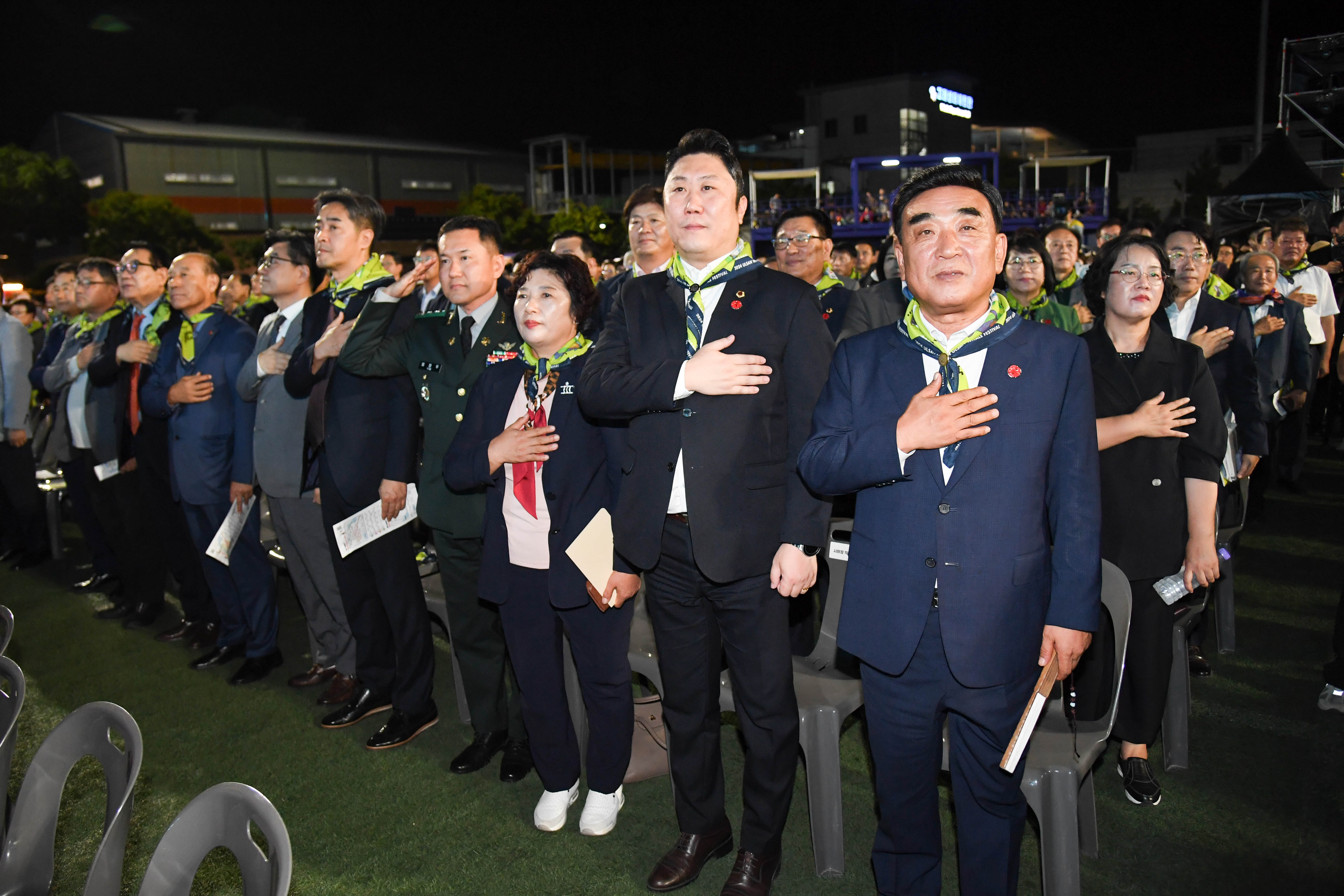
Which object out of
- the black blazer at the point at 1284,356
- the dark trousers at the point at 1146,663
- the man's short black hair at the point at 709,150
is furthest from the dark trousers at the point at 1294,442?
the man's short black hair at the point at 709,150

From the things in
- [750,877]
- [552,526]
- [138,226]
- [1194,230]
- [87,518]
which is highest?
[138,226]

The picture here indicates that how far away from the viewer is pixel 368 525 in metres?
3.27

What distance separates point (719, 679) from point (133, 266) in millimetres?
3910

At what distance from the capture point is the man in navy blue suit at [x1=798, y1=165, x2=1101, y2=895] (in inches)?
71.2

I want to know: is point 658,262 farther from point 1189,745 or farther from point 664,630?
point 1189,745

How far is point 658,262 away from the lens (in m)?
4.14

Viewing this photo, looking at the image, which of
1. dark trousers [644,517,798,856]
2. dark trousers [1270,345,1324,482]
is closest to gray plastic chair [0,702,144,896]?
dark trousers [644,517,798,856]

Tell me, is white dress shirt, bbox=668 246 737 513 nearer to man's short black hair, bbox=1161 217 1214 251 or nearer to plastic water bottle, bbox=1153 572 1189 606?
plastic water bottle, bbox=1153 572 1189 606

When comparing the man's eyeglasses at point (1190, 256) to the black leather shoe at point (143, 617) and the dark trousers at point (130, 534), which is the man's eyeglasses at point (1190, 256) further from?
the black leather shoe at point (143, 617)

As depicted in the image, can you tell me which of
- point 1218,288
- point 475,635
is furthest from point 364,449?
point 1218,288

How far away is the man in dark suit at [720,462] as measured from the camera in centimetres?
214

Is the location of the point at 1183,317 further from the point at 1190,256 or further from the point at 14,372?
the point at 14,372

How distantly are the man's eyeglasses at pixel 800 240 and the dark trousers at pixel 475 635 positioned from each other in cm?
218

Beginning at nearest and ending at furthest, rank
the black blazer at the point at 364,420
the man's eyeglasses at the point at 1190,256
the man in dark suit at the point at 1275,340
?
the black blazer at the point at 364,420
the man's eyeglasses at the point at 1190,256
the man in dark suit at the point at 1275,340
